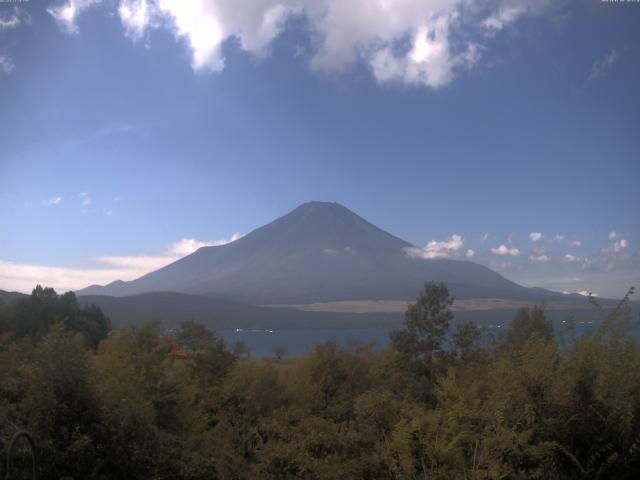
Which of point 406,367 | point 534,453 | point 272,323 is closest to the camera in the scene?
point 534,453

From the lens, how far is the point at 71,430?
324 inches

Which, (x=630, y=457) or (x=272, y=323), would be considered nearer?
(x=630, y=457)

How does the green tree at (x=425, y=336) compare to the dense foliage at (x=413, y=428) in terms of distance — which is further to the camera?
the green tree at (x=425, y=336)

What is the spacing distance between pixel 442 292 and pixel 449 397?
19277 mm

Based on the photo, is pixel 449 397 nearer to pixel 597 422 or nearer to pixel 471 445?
pixel 471 445

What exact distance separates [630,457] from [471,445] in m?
2.29

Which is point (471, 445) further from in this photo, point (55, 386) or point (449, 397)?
point (55, 386)

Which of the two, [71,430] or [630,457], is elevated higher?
[71,430]

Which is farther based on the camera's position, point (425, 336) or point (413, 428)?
point (425, 336)

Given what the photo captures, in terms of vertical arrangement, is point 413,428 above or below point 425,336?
below

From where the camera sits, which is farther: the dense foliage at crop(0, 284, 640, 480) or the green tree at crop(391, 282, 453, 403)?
the green tree at crop(391, 282, 453, 403)

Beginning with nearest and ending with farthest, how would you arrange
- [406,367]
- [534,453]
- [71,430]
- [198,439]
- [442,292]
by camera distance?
[534,453]
[71,430]
[198,439]
[406,367]
[442,292]

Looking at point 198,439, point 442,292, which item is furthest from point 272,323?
point 198,439

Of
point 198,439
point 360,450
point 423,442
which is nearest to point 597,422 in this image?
point 423,442
